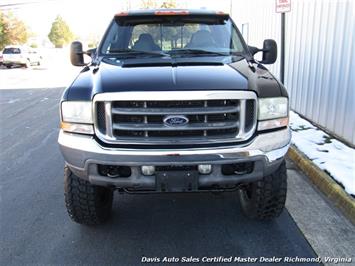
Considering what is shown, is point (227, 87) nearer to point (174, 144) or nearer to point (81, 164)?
point (174, 144)

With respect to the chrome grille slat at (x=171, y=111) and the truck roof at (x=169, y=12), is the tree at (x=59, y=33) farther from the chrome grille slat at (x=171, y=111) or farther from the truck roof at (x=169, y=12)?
the chrome grille slat at (x=171, y=111)

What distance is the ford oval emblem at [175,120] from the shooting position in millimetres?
3012

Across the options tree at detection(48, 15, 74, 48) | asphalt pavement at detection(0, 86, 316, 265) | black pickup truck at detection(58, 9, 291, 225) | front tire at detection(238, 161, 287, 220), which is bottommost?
tree at detection(48, 15, 74, 48)

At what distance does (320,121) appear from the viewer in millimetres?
6918

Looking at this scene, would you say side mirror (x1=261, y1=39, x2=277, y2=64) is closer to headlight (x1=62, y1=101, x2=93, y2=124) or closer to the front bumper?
the front bumper

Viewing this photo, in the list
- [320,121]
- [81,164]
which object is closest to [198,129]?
[81,164]

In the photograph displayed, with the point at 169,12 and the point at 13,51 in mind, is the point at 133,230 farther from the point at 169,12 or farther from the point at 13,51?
the point at 13,51

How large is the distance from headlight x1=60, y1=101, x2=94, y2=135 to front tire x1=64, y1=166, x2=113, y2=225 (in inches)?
21.0

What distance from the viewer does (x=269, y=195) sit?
11.6 feet

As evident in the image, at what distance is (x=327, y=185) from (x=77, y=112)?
2.83 meters

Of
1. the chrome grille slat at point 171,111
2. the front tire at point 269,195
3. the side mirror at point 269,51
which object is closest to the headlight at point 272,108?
the chrome grille slat at point 171,111

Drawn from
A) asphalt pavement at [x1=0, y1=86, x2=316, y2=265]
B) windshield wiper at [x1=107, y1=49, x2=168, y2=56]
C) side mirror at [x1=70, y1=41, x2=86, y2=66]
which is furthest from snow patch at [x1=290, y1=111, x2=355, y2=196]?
side mirror at [x1=70, y1=41, x2=86, y2=66]

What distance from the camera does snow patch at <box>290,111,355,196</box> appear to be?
15.0ft

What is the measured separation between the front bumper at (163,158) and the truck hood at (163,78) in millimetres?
386
